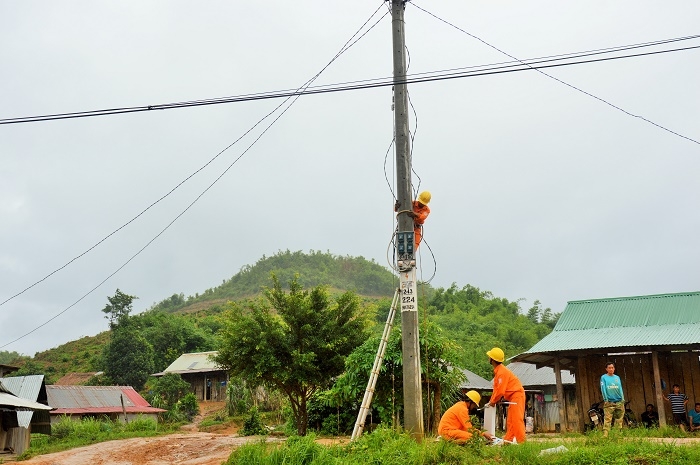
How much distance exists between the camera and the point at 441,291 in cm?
7900

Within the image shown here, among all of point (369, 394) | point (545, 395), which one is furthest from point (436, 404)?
point (545, 395)

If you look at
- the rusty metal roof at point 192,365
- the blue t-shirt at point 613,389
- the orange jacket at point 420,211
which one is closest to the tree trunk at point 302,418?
the blue t-shirt at point 613,389

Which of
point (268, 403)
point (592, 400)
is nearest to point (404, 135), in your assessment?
point (592, 400)

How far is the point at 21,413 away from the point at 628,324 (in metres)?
25.5

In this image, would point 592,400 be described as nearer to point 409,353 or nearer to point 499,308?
point 409,353

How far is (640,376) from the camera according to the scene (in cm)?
1889

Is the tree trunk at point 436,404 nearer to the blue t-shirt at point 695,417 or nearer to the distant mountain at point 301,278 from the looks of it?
the blue t-shirt at point 695,417

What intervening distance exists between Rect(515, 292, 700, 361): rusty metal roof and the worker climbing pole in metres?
8.37

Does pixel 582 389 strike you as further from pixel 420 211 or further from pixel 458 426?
pixel 458 426

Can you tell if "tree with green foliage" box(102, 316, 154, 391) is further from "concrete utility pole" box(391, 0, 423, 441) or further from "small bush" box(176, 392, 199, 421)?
"concrete utility pole" box(391, 0, 423, 441)

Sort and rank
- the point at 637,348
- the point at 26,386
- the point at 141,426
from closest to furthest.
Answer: the point at 637,348 → the point at 26,386 → the point at 141,426

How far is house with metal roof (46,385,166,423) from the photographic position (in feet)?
128

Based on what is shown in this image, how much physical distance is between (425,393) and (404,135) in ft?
28.3

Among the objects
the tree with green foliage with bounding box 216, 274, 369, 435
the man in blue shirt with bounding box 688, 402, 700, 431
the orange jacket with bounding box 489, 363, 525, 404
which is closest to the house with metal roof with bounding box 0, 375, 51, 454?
the tree with green foliage with bounding box 216, 274, 369, 435
